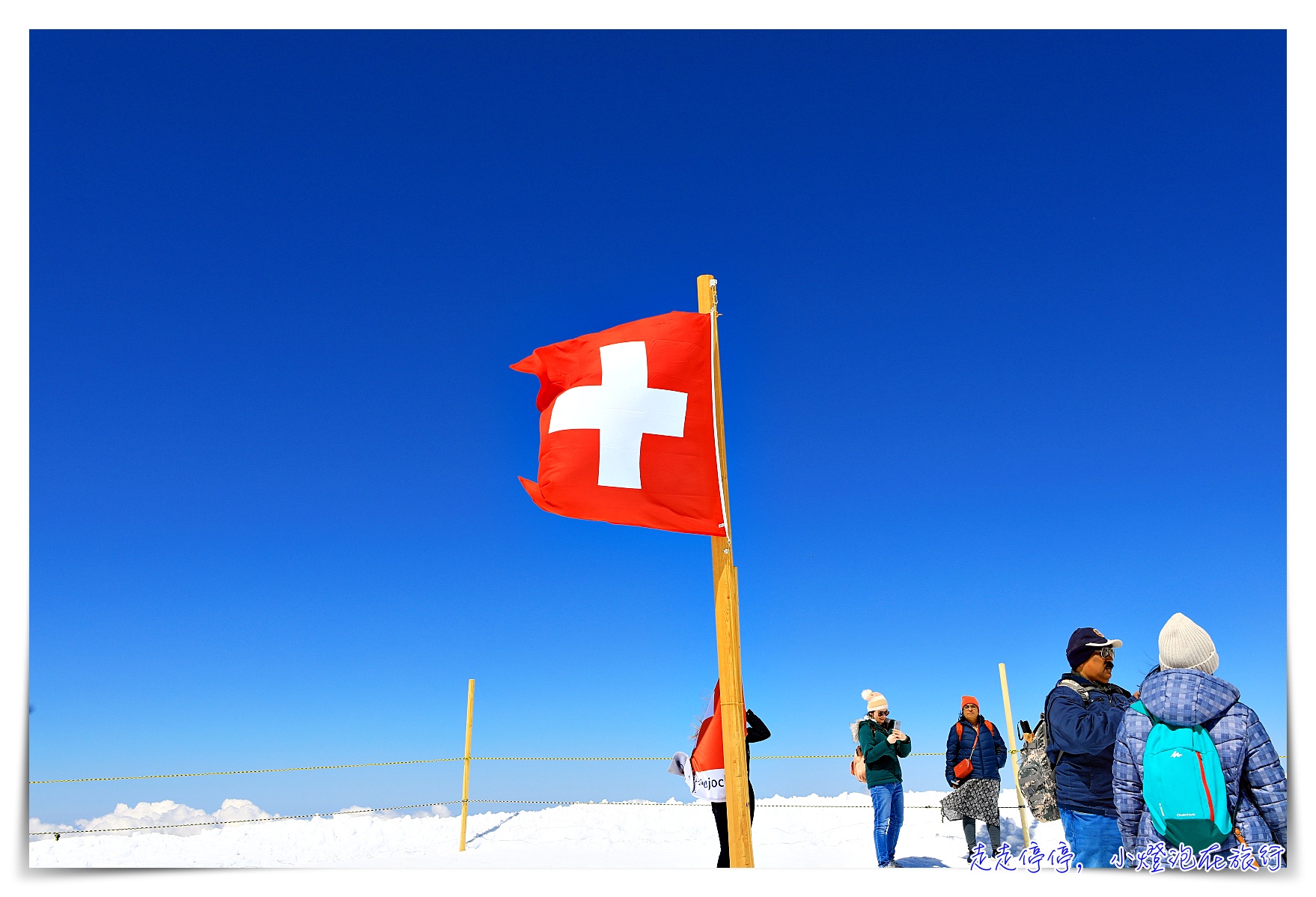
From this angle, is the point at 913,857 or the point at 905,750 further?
the point at 913,857

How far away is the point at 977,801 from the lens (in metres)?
7.98

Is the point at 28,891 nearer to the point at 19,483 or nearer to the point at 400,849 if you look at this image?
the point at 19,483

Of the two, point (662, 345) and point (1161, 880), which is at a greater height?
point (662, 345)

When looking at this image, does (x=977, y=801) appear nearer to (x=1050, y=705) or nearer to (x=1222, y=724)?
(x=1050, y=705)

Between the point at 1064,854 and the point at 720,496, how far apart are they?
291 cm

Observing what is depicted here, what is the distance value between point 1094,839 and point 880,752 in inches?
105

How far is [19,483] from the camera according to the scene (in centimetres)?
621

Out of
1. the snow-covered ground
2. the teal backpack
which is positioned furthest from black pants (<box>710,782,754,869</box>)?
the teal backpack

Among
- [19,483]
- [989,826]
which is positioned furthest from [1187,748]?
[19,483]

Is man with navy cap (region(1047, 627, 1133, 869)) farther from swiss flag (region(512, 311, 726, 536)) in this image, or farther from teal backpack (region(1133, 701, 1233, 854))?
swiss flag (region(512, 311, 726, 536))

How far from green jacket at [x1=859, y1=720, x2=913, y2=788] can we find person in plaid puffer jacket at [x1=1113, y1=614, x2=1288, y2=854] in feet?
11.2

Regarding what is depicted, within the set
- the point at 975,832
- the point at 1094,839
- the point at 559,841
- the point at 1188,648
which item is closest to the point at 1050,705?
the point at 1094,839

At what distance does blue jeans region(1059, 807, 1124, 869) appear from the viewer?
4.98 m

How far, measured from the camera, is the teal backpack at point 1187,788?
155 inches
